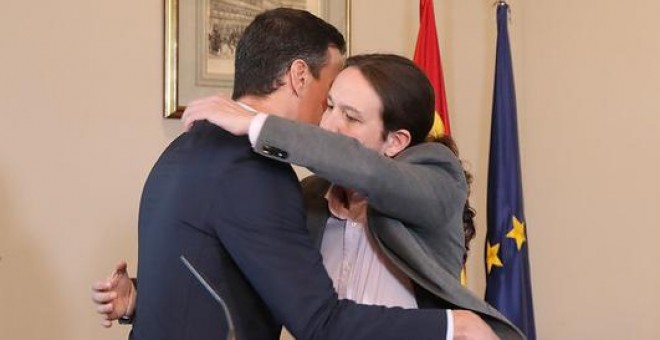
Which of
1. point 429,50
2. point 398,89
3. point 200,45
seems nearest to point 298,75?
point 398,89

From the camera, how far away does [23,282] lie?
2.01 meters

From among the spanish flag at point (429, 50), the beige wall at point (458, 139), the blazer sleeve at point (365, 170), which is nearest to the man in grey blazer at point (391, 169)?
the blazer sleeve at point (365, 170)

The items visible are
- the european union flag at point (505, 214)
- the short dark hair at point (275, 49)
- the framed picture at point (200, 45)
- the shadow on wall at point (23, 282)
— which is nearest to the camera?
the short dark hair at point (275, 49)

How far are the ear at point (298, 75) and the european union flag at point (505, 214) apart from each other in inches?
57.0

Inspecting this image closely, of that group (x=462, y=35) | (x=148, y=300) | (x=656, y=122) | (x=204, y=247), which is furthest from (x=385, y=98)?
(x=462, y=35)

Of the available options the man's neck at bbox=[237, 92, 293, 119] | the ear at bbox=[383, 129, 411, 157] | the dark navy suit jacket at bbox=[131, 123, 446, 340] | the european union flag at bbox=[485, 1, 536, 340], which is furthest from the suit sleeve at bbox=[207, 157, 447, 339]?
the european union flag at bbox=[485, 1, 536, 340]

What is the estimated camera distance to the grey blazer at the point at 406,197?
1.10m

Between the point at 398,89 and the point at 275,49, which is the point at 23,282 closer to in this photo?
the point at 275,49

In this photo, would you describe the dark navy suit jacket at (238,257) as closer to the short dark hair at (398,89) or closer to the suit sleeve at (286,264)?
the suit sleeve at (286,264)

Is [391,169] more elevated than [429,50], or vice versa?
[429,50]

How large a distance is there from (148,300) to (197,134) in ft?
0.93

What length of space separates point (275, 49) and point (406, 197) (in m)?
0.37

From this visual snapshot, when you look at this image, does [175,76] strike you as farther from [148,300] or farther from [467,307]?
[467,307]

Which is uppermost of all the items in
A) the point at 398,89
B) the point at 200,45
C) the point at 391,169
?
the point at 200,45
